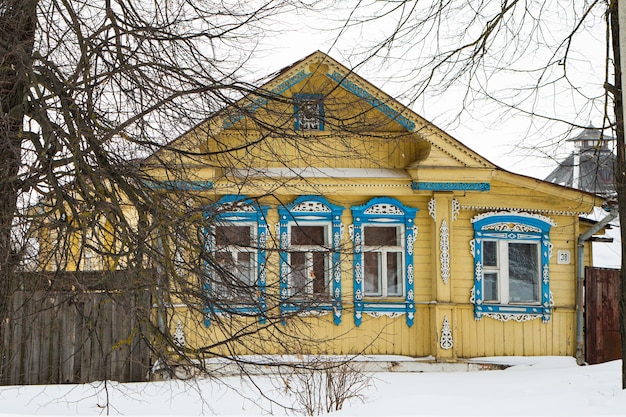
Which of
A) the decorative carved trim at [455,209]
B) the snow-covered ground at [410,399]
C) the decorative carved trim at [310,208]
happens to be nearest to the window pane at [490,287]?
the decorative carved trim at [455,209]

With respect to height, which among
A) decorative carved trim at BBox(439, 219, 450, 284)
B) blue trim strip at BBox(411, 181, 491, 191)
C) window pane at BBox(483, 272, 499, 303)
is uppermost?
blue trim strip at BBox(411, 181, 491, 191)

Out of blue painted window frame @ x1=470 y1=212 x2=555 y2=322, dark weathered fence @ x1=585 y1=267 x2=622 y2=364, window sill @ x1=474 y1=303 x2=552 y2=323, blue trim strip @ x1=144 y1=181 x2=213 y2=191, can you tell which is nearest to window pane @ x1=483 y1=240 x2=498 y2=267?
blue painted window frame @ x1=470 y1=212 x2=555 y2=322

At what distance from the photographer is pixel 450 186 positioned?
1609 centimetres

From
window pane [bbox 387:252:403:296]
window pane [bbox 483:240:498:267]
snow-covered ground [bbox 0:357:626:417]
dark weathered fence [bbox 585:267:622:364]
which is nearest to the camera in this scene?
snow-covered ground [bbox 0:357:626:417]

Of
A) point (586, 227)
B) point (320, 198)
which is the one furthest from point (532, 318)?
point (320, 198)

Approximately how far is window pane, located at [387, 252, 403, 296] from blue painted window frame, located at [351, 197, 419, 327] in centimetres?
15

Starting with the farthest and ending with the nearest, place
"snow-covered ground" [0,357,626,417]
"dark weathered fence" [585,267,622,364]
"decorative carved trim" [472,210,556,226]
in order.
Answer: "dark weathered fence" [585,267,622,364] → "decorative carved trim" [472,210,556,226] → "snow-covered ground" [0,357,626,417]

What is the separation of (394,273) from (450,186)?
1.86 m

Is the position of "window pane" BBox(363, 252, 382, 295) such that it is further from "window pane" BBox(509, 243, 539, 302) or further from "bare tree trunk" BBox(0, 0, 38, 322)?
"bare tree trunk" BBox(0, 0, 38, 322)

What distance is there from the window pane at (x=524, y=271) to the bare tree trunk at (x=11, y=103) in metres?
10.8

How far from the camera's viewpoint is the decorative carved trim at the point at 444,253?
1633cm

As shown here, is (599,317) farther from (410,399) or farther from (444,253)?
(410,399)

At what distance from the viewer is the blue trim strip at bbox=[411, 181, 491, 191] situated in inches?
632

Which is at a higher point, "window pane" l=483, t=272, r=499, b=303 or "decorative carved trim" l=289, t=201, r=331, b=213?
"decorative carved trim" l=289, t=201, r=331, b=213
